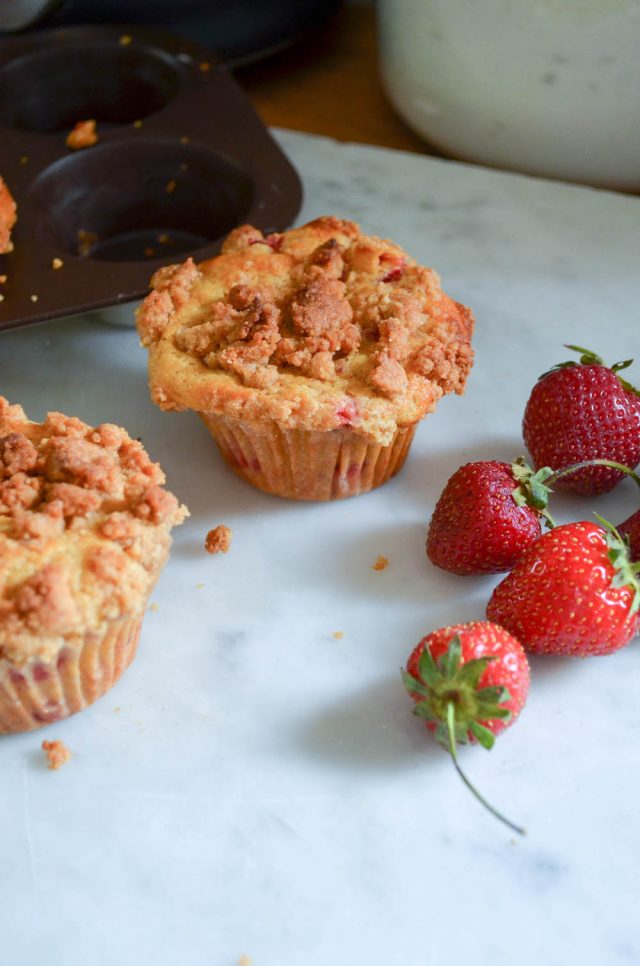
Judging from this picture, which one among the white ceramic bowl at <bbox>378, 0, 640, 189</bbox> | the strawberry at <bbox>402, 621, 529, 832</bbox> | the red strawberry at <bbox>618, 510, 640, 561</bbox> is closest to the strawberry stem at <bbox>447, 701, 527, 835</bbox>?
the strawberry at <bbox>402, 621, 529, 832</bbox>

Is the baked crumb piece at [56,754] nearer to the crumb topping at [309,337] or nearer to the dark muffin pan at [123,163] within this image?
the crumb topping at [309,337]

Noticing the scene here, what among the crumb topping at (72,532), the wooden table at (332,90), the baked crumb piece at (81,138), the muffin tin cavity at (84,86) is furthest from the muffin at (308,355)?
the wooden table at (332,90)

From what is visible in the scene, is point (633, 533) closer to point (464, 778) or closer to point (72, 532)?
point (464, 778)

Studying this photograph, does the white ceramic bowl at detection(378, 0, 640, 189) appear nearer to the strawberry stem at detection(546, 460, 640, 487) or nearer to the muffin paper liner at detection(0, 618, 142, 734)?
the strawberry stem at detection(546, 460, 640, 487)

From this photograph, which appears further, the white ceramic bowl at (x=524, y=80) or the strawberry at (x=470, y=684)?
the white ceramic bowl at (x=524, y=80)

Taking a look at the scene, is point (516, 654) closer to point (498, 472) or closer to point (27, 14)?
point (498, 472)

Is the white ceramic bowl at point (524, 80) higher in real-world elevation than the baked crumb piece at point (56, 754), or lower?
higher
